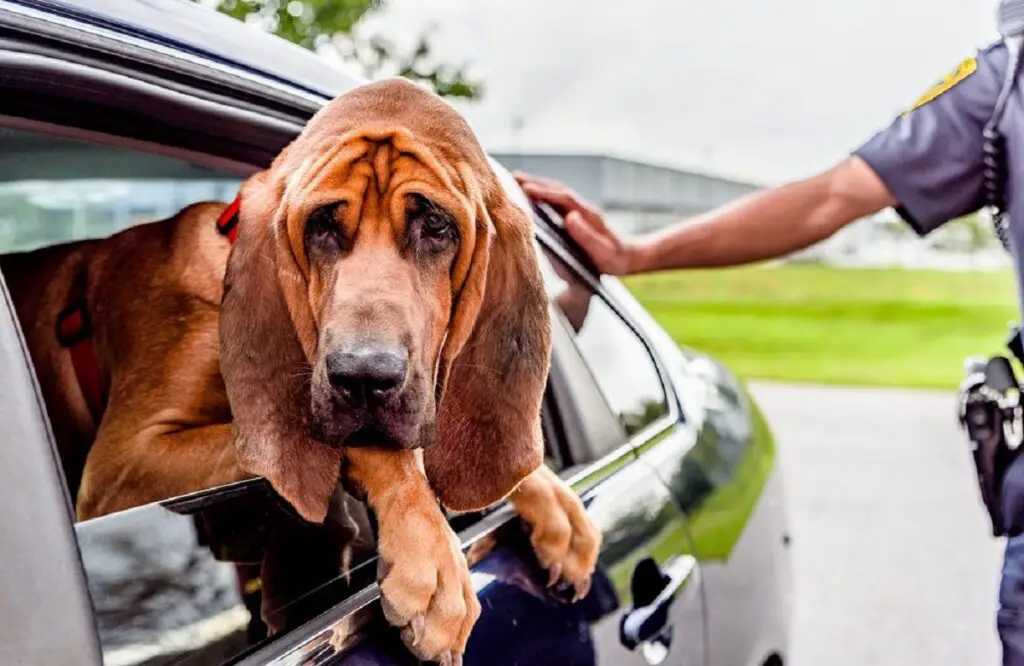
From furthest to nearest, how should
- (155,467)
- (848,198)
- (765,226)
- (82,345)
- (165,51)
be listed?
(765,226) < (848,198) < (82,345) < (155,467) < (165,51)

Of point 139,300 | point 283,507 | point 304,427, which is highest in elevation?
point 139,300

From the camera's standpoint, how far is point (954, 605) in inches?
194

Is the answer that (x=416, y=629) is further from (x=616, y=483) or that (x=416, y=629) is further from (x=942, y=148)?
(x=942, y=148)

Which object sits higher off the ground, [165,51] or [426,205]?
[165,51]

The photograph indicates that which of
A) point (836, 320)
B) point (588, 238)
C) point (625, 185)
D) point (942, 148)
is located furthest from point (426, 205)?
point (836, 320)

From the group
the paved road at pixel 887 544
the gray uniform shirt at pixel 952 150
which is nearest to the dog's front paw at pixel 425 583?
the gray uniform shirt at pixel 952 150

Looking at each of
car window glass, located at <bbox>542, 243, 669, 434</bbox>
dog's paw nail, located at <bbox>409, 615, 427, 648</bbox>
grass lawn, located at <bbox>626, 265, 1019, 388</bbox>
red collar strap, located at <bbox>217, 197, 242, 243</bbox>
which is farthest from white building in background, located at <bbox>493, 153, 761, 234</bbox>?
grass lawn, located at <bbox>626, 265, 1019, 388</bbox>

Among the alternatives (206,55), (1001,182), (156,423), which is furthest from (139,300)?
(1001,182)

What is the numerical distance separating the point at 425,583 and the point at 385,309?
13.5 inches

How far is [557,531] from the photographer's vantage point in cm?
171

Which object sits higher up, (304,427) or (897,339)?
(304,427)

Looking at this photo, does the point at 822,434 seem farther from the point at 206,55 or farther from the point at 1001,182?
the point at 206,55

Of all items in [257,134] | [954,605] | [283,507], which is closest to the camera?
[283,507]

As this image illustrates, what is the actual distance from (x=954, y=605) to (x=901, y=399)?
6.43 metres
